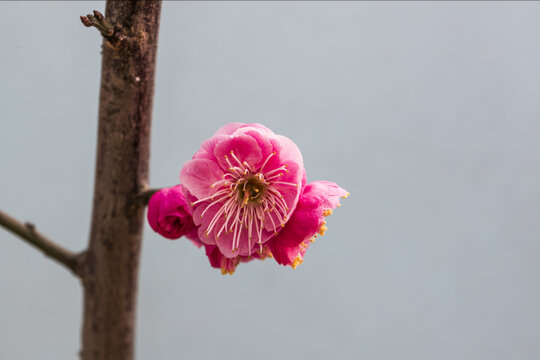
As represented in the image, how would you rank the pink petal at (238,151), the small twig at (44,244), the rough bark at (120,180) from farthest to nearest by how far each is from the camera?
the small twig at (44,244) → the rough bark at (120,180) → the pink petal at (238,151)

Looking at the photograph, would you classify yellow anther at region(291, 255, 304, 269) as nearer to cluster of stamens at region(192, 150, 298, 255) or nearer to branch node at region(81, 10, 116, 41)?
cluster of stamens at region(192, 150, 298, 255)

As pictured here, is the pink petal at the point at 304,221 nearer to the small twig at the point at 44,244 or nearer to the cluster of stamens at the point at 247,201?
the cluster of stamens at the point at 247,201

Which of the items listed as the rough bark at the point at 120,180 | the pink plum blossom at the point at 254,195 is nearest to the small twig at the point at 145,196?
the rough bark at the point at 120,180

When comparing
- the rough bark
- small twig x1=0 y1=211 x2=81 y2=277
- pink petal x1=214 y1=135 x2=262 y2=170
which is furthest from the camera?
small twig x1=0 y1=211 x2=81 y2=277

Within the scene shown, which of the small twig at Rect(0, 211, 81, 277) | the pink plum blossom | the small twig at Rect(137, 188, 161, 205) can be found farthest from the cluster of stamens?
the small twig at Rect(0, 211, 81, 277)

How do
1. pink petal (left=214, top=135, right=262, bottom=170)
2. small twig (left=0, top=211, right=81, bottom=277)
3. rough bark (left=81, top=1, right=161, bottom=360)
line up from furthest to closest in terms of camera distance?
small twig (left=0, top=211, right=81, bottom=277), rough bark (left=81, top=1, right=161, bottom=360), pink petal (left=214, top=135, right=262, bottom=170)

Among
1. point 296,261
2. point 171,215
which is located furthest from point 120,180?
point 296,261

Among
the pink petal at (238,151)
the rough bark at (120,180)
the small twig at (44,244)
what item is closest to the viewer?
the pink petal at (238,151)

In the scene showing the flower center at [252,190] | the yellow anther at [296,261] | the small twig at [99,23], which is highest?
the small twig at [99,23]
